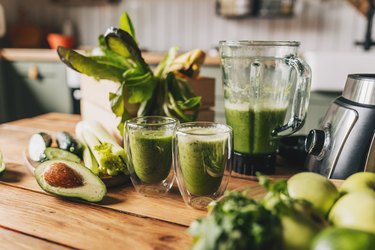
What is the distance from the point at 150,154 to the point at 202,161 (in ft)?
0.38

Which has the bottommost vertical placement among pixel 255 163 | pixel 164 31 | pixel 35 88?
pixel 35 88

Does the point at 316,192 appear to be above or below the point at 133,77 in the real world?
below

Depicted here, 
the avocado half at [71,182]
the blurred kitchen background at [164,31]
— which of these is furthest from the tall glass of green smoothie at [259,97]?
the blurred kitchen background at [164,31]

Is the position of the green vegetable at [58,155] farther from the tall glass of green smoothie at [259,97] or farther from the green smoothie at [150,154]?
the tall glass of green smoothie at [259,97]

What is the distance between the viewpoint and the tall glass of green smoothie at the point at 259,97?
792 millimetres

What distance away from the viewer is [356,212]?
1.46 feet

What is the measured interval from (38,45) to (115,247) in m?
3.33

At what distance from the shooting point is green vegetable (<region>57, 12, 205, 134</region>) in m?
0.88

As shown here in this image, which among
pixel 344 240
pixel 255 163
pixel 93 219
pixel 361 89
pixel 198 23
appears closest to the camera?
pixel 344 240

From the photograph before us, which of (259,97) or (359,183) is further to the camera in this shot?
(259,97)

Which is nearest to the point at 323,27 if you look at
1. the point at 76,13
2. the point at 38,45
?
the point at 76,13

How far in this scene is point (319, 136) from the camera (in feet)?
2.50

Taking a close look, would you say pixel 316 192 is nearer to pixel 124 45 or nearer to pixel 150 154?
pixel 150 154

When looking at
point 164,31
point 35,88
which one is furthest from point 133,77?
point 164,31
